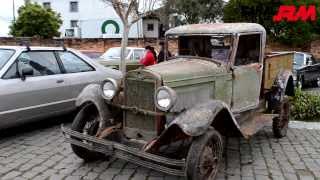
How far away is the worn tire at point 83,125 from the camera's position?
644 centimetres

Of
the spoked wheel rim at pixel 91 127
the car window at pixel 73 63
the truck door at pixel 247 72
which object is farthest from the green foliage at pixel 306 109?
the spoked wheel rim at pixel 91 127

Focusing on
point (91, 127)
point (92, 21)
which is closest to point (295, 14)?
point (91, 127)

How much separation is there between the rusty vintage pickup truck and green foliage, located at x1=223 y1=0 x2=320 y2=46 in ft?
60.3

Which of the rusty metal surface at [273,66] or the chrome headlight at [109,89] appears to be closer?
the chrome headlight at [109,89]

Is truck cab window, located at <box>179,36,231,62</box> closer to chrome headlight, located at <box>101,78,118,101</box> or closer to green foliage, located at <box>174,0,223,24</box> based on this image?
chrome headlight, located at <box>101,78,118,101</box>

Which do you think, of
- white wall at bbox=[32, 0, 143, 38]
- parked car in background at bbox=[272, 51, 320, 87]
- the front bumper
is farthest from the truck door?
white wall at bbox=[32, 0, 143, 38]

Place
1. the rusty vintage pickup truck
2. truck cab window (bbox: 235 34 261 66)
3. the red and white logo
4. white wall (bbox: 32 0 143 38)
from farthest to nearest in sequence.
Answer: white wall (bbox: 32 0 143 38) < the red and white logo < truck cab window (bbox: 235 34 261 66) < the rusty vintage pickup truck

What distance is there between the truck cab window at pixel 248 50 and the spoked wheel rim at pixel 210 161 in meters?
1.64

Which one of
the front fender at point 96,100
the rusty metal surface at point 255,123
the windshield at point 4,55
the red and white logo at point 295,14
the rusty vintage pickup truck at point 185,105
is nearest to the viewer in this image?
the rusty vintage pickup truck at point 185,105

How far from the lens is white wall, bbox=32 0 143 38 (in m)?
51.8

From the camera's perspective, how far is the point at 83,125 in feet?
21.4

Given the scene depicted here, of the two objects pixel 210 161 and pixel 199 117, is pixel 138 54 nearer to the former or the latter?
pixel 210 161

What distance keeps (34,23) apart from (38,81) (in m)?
30.4

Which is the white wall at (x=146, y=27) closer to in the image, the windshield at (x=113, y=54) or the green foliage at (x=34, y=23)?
the green foliage at (x=34, y=23)
